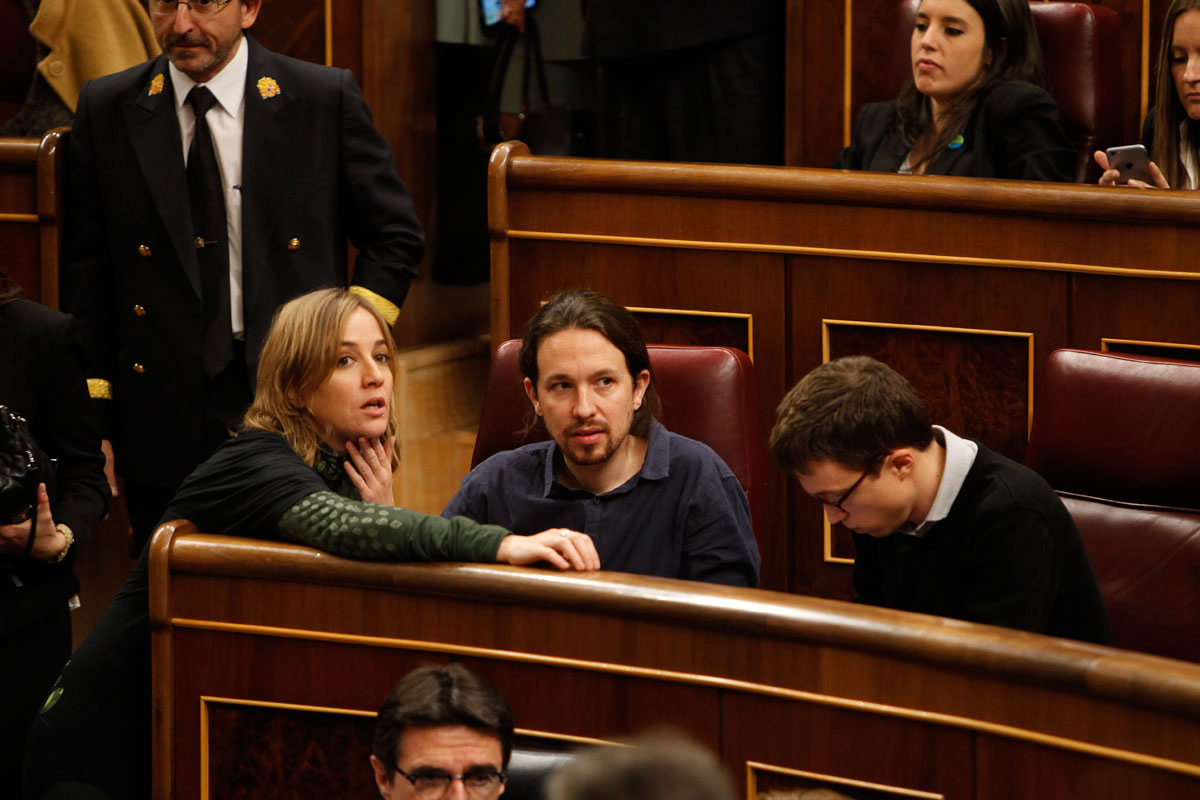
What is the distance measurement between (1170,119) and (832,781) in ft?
3.17

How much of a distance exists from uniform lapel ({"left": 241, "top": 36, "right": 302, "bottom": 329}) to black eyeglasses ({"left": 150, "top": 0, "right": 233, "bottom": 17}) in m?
0.08

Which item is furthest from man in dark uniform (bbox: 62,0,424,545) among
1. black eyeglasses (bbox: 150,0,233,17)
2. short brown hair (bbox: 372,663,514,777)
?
short brown hair (bbox: 372,663,514,777)

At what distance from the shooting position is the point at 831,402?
116cm

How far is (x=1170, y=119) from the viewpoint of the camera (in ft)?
5.61

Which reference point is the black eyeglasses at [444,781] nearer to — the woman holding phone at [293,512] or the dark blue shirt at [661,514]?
the woman holding phone at [293,512]

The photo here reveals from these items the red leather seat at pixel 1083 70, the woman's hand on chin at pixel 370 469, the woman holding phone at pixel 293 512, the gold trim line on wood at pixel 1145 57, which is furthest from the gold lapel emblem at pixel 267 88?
the gold trim line on wood at pixel 1145 57

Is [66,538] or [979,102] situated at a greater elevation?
[979,102]

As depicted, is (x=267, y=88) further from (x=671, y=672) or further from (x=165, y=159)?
(x=671, y=672)

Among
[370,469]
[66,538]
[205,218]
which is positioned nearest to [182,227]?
[205,218]

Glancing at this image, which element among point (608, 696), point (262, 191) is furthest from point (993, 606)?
point (262, 191)

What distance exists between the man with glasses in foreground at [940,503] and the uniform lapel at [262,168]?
697 mm

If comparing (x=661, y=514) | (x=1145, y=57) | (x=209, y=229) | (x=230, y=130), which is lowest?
(x=661, y=514)

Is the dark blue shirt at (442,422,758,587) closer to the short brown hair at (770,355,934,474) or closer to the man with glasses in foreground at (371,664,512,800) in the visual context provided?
the short brown hair at (770,355,934,474)

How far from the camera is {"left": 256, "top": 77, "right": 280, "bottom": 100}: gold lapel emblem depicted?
169 centimetres
